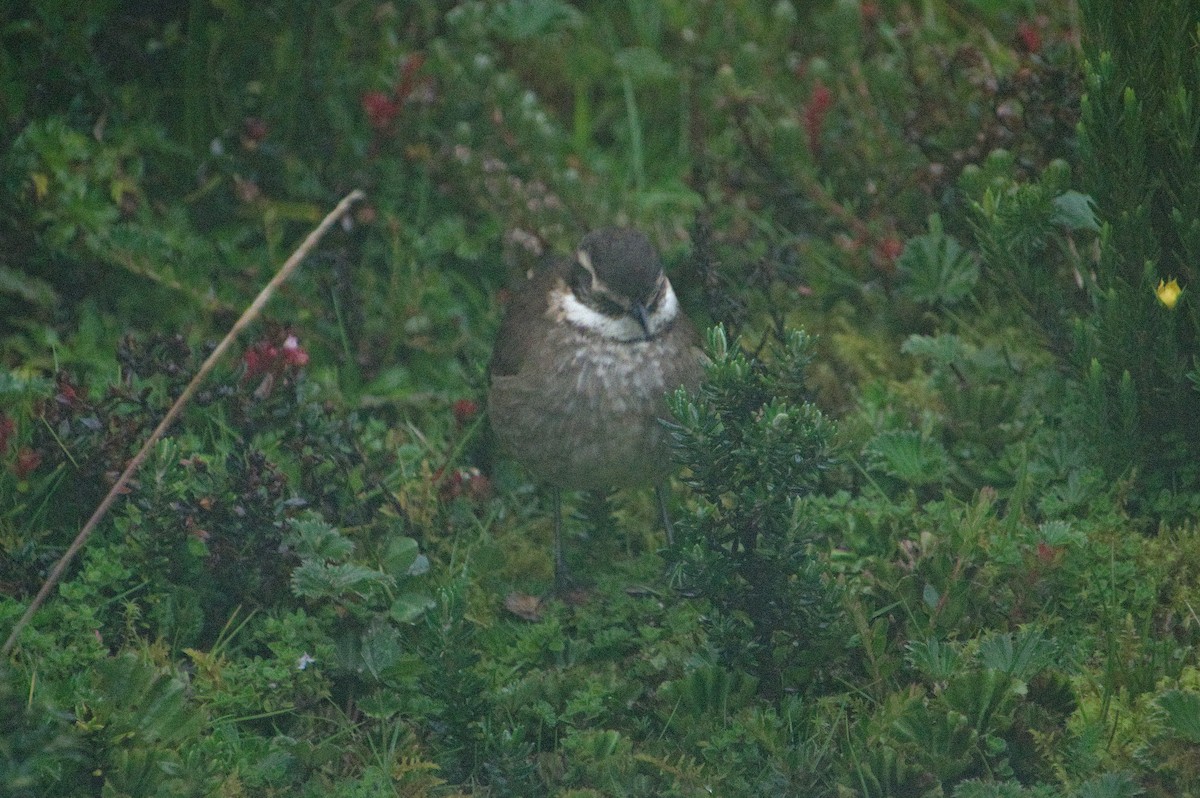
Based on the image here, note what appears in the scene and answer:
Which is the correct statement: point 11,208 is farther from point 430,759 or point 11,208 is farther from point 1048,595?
point 1048,595

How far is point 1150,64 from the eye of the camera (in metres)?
4.25

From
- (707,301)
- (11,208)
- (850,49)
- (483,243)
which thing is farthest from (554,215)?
(11,208)

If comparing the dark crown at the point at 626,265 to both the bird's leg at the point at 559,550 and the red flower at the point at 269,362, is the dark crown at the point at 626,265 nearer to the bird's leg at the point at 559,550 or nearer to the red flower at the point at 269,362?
the bird's leg at the point at 559,550

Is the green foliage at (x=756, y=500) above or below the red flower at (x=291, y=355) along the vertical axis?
above

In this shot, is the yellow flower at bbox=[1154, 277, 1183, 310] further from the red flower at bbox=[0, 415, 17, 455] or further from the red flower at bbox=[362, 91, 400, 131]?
the red flower at bbox=[0, 415, 17, 455]

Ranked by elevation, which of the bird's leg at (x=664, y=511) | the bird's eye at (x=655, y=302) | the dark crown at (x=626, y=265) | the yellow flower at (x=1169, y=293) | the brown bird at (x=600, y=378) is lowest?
the bird's leg at (x=664, y=511)

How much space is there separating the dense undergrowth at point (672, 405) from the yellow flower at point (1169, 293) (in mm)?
12

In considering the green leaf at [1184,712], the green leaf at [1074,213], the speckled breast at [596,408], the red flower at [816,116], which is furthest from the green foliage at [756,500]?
the red flower at [816,116]

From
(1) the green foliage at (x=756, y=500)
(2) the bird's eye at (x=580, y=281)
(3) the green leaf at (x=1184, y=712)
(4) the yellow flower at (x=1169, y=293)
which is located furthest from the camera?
(2) the bird's eye at (x=580, y=281)

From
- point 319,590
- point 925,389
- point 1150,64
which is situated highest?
point 1150,64

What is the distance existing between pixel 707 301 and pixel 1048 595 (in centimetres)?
175

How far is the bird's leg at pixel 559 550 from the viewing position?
4.87 m

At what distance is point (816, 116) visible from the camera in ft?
20.6

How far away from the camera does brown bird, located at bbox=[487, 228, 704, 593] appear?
477 centimetres
